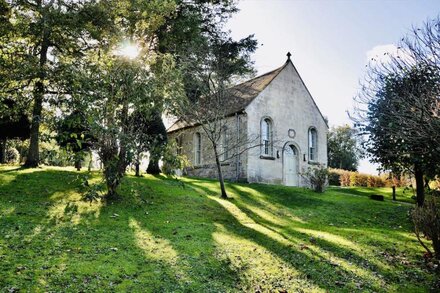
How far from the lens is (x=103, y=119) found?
13227mm

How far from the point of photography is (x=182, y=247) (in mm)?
9766

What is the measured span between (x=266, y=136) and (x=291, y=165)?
122 inches

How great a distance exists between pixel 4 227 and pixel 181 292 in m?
5.87

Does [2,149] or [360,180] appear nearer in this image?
[2,149]

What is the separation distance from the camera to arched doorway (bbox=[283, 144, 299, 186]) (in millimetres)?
27766

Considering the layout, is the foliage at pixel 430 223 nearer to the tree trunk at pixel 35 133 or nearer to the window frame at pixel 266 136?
the window frame at pixel 266 136

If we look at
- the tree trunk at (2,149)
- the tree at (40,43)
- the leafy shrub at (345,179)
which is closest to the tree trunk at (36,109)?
the tree at (40,43)

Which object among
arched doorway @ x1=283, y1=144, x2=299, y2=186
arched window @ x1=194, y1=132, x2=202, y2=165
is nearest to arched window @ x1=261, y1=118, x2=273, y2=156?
arched doorway @ x1=283, y1=144, x2=299, y2=186

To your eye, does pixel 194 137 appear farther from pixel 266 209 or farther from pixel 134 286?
pixel 134 286

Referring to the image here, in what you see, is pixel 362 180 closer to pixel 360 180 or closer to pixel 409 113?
pixel 360 180

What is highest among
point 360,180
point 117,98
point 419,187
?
point 117,98

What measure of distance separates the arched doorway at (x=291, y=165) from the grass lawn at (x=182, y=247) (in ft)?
37.0

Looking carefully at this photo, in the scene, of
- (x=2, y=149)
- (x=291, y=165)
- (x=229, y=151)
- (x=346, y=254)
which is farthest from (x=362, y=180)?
(x=2, y=149)

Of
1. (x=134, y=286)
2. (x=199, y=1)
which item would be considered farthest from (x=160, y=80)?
(x=199, y=1)
